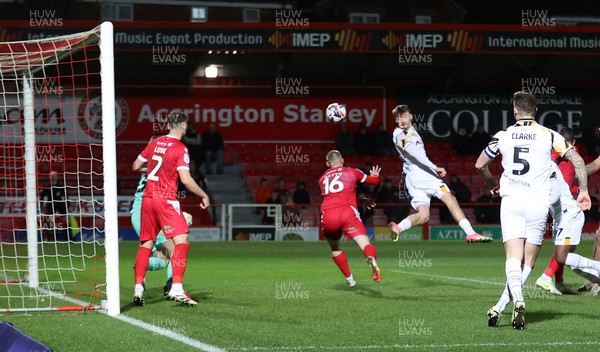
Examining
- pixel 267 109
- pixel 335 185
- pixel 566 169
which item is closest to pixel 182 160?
pixel 335 185

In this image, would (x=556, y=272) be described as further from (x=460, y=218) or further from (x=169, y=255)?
(x=169, y=255)

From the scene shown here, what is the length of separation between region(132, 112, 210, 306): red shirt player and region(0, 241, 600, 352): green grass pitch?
50cm

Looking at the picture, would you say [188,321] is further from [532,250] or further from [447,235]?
[447,235]

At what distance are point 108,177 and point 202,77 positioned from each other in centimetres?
2452

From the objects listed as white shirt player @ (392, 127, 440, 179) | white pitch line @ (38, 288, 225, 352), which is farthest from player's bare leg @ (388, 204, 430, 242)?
white pitch line @ (38, 288, 225, 352)

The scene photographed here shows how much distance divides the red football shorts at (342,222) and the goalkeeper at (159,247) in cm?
184

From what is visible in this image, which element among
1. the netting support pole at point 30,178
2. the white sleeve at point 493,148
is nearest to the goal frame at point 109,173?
the netting support pole at point 30,178

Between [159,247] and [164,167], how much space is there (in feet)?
4.78

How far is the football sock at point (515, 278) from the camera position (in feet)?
26.9

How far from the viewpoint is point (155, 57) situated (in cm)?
3158

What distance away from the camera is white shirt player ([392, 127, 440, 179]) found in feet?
42.3

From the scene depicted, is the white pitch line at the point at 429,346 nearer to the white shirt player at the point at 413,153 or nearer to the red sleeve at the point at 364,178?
the red sleeve at the point at 364,178

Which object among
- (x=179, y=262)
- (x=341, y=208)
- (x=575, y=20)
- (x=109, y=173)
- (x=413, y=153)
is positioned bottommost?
(x=179, y=262)

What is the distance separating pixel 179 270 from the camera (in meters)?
10.2
